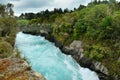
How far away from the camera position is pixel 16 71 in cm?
586

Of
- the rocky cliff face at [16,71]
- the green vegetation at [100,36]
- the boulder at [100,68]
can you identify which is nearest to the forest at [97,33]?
the green vegetation at [100,36]

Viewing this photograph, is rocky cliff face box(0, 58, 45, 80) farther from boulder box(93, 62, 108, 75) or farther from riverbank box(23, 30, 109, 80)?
boulder box(93, 62, 108, 75)

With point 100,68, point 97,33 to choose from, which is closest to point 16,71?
point 100,68

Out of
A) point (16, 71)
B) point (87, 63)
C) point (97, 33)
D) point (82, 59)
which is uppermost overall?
point (16, 71)

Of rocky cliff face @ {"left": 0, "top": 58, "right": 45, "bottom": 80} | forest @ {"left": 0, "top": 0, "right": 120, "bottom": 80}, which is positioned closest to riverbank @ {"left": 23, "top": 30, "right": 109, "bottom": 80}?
forest @ {"left": 0, "top": 0, "right": 120, "bottom": 80}

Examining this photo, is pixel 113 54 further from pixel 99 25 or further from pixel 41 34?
pixel 41 34

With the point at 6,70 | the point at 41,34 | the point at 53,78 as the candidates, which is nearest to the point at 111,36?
the point at 53,78

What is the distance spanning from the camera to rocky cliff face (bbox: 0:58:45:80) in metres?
5.53

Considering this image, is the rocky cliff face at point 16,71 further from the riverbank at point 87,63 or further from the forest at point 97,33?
the riverbank at point 87,63

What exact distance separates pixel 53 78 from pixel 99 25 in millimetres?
14489

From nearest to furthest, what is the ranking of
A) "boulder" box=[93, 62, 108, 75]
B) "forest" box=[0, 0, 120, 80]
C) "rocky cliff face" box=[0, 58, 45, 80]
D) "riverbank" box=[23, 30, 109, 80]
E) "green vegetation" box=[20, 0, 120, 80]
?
"rocky cliff face" box=[0, 58, 45, 80] → "riverbank" box=[23, 30, 109, 80] → "boulder" box=[93, 62, 108, 75] → "green vegetation" box=[20, 0, 120, 80] → "forest" box=[0, 0, 120, 80]

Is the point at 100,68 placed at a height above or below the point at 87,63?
above

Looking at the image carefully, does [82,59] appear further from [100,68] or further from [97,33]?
[100,68]

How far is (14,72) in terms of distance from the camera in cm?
580
